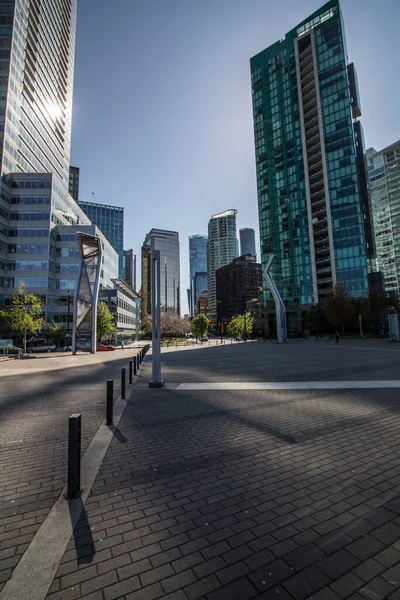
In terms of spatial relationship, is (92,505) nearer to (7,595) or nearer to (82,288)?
(7,595)

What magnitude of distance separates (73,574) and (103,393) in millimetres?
8113

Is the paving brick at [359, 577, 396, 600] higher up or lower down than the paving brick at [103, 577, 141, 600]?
lower down

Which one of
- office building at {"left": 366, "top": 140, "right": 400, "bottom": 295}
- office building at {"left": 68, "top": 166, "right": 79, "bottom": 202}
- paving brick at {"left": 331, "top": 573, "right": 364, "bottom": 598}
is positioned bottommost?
paving brick at {"left": 331, "top": 573, "right": 364, "bottom": 598}

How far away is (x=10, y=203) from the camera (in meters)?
Answer: 59.1

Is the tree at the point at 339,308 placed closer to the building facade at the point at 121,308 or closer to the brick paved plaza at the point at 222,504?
the building facade at the point at 121,308

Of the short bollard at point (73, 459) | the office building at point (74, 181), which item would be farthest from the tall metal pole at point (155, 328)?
the office building at point (74, 181)

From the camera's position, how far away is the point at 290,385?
34.6 ft

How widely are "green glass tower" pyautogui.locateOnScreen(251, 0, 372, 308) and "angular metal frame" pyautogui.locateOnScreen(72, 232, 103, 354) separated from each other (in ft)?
200

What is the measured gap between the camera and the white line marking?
9835mm

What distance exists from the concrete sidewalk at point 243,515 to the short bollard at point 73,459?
0.73ft

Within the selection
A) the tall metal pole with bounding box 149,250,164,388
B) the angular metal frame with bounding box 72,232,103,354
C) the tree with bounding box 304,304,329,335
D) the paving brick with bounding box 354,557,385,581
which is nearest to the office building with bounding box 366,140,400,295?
the tree with bounding box 304,304,329,335

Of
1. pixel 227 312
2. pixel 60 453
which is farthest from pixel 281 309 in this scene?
pixel 227 312

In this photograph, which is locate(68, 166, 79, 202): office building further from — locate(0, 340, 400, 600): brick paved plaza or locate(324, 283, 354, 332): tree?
locate(0, 340, 400, 600): brick paved plaza

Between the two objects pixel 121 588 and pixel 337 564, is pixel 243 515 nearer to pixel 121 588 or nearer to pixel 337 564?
pixel 337 564
